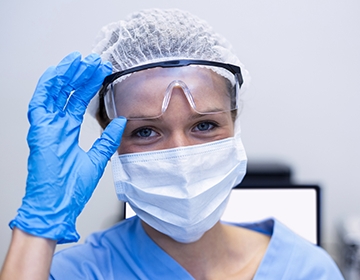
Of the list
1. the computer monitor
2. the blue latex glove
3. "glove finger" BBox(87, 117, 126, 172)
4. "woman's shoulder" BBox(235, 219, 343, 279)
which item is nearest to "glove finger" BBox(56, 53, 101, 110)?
the blue latex glove

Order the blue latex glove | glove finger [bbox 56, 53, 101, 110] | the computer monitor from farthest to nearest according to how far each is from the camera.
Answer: the computer monitor < glove finger [bbox 56, 53, 101, 110] < the blue latex glove

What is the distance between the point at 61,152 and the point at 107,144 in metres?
0.13

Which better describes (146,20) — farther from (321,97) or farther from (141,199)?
(321,97)

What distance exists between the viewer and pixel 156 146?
958 millimetres

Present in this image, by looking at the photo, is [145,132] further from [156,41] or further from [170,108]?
[156,41]

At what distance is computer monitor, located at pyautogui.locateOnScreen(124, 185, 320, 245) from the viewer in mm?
1640

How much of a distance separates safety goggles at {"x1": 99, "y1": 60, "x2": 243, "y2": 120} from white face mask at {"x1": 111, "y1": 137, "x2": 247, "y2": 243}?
0.35 feet

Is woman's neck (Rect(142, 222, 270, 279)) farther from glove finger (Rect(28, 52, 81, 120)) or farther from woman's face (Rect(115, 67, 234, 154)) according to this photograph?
glove finger (Rect(28, 52, 81, 120))

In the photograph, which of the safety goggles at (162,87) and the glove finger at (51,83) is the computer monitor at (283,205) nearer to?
the safety goggles at (162,87)

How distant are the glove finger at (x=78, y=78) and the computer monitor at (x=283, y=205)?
3.11 feet

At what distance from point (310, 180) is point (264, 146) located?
28 centimetres

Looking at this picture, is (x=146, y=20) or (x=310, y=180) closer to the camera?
(x=146, y=20)

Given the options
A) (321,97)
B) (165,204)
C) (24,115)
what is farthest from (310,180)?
(24,115)

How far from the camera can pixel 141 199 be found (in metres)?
0.98
